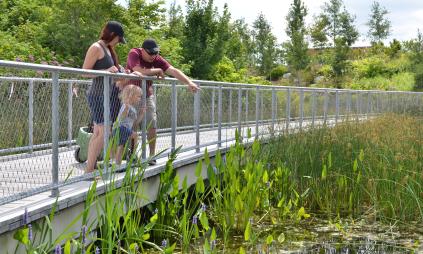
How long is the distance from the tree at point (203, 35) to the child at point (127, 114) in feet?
58.8

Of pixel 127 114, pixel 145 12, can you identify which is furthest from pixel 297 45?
pixel 127 114

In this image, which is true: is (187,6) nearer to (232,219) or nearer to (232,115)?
(232,115)

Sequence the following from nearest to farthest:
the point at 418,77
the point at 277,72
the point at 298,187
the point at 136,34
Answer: the point at 298,187 < the point at 136,34 < the point at 418,77 < the point at 277,72

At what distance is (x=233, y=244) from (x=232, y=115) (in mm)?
3652

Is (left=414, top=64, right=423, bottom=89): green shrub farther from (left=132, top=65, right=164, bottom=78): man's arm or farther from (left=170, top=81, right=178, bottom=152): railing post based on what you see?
(left=132, top=65, right=164, bottom=78): man's arm

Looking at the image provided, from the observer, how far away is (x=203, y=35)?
2464cm

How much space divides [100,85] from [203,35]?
19.5 meters

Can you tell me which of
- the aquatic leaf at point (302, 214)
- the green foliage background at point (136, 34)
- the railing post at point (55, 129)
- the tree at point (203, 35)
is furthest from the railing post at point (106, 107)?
the tree at point (203, 35)

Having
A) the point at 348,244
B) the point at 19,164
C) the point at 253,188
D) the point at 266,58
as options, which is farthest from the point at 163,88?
the point at 266,58

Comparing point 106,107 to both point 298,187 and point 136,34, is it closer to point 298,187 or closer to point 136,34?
point 298,187

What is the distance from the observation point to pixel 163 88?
7496 millimetres

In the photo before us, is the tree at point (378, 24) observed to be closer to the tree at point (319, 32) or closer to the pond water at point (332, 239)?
the tree at point (319, 32)

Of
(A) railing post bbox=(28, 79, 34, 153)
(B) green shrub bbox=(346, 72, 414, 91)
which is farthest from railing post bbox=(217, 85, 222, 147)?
(B) green shrub bbox=(346, 72, 414, 91)

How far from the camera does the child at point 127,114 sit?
19.3 feet
